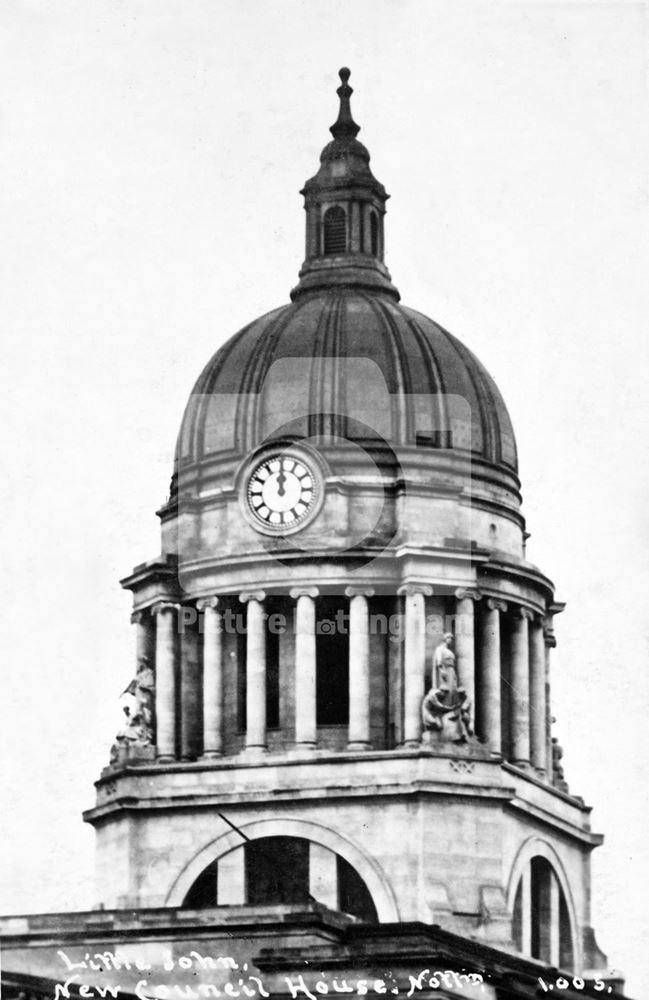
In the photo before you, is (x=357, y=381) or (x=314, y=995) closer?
(x=314, y=995)

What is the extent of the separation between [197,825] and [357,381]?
40.3ft

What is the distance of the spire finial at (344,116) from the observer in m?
110

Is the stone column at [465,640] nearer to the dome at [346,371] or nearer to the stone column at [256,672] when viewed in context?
the dome at [346,371]

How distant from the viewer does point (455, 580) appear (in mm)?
103812

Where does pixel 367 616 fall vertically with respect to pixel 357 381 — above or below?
below

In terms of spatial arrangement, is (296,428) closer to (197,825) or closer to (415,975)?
(197,825)

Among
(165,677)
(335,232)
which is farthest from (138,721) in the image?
(335,232)

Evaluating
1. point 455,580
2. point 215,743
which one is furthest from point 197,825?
point 455,580

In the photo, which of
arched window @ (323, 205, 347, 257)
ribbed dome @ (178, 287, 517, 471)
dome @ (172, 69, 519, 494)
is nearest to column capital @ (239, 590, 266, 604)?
dome @ (172, 69, 519, 494)

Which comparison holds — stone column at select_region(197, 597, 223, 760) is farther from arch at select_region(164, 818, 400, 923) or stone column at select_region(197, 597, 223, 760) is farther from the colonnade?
arch at select_region(164, 818, 400, 923)

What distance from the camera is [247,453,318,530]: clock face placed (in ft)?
341

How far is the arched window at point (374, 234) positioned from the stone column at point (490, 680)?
10387 mm

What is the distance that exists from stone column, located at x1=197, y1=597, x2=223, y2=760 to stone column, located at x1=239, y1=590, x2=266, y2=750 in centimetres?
94

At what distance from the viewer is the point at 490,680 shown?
10494 centimetres
